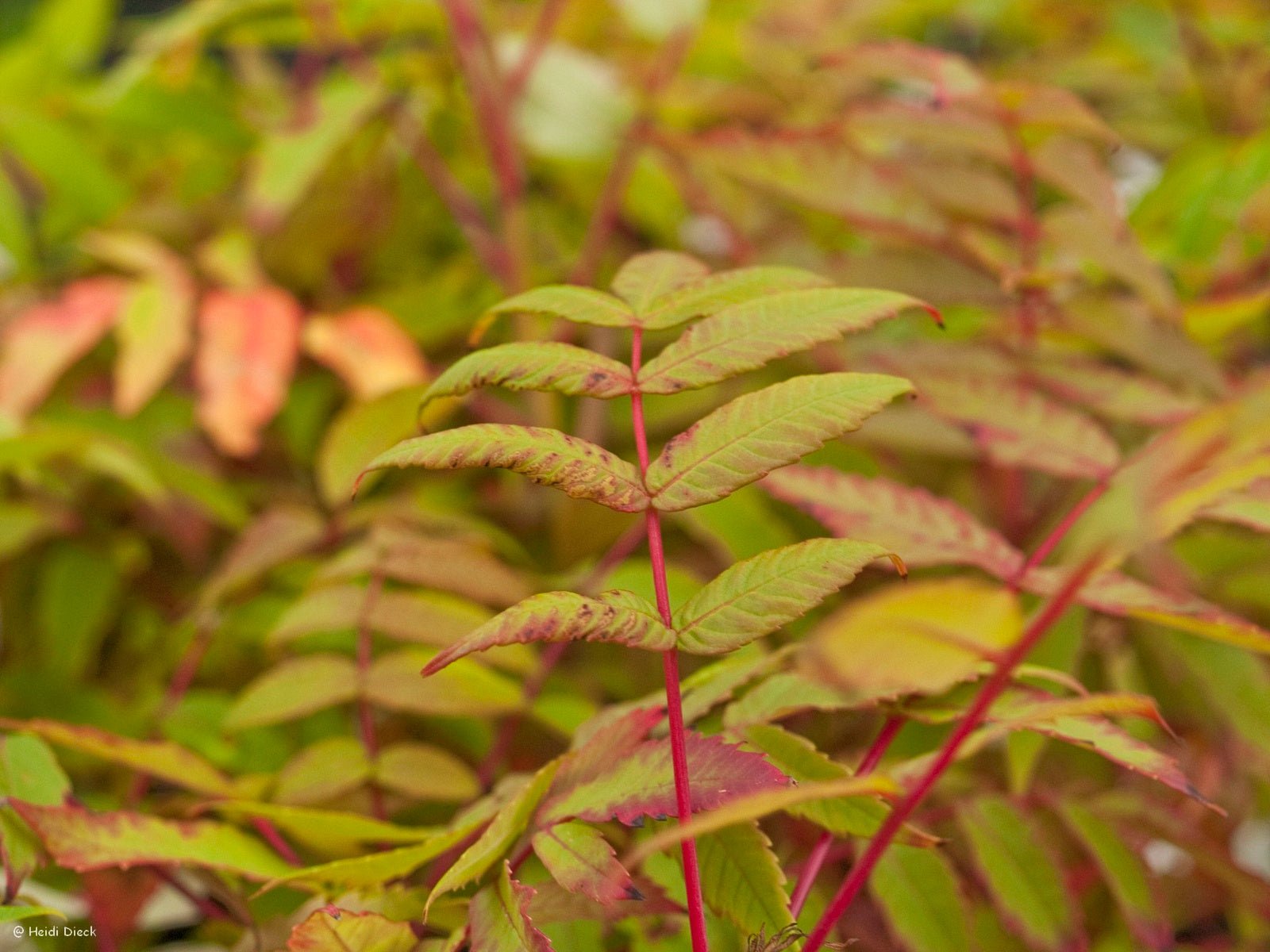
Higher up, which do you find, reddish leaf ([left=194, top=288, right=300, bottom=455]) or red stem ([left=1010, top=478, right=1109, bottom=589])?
red stem ([left=1010, top=478, right=1109, bottom=589])

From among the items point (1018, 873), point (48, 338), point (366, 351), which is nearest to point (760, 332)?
point (1018, 873)

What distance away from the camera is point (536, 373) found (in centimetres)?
30

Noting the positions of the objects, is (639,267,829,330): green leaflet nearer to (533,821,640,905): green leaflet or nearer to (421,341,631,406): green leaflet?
(421,341,631,406): green leaflet

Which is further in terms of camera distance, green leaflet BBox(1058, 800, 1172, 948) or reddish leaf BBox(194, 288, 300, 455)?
reddish leaf BBox(194, 288, 300, 455)

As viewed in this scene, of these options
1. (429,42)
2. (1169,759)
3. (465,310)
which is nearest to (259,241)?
(465,310)

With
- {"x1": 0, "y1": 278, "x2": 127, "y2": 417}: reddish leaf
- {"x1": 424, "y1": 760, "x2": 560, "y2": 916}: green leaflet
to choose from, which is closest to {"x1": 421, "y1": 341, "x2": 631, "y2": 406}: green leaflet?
{"x1": 424, "y1": 760, "x2": 560, "y2": 916}: green leaflet

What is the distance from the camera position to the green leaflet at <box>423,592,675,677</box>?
0.25 m

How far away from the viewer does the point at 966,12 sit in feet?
2.90

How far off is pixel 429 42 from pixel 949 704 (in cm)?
84

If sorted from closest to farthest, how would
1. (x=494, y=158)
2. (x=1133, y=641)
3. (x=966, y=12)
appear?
(x=1133, y=641) < (x=494, y=158) < (x=966, y=12)

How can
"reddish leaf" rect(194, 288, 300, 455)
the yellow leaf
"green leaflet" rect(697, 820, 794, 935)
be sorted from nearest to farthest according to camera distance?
the yellow leaf, "green leaflet" rect(697, 820, 794, 935), "reddish leaf" rect(194, 288, 300, 455)

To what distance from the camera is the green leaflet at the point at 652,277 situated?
34 centimetres

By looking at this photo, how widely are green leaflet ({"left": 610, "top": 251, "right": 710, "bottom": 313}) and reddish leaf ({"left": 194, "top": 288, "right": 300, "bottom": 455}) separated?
0.31 meters

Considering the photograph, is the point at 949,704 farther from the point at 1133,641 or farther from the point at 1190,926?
the point at 1190,926
